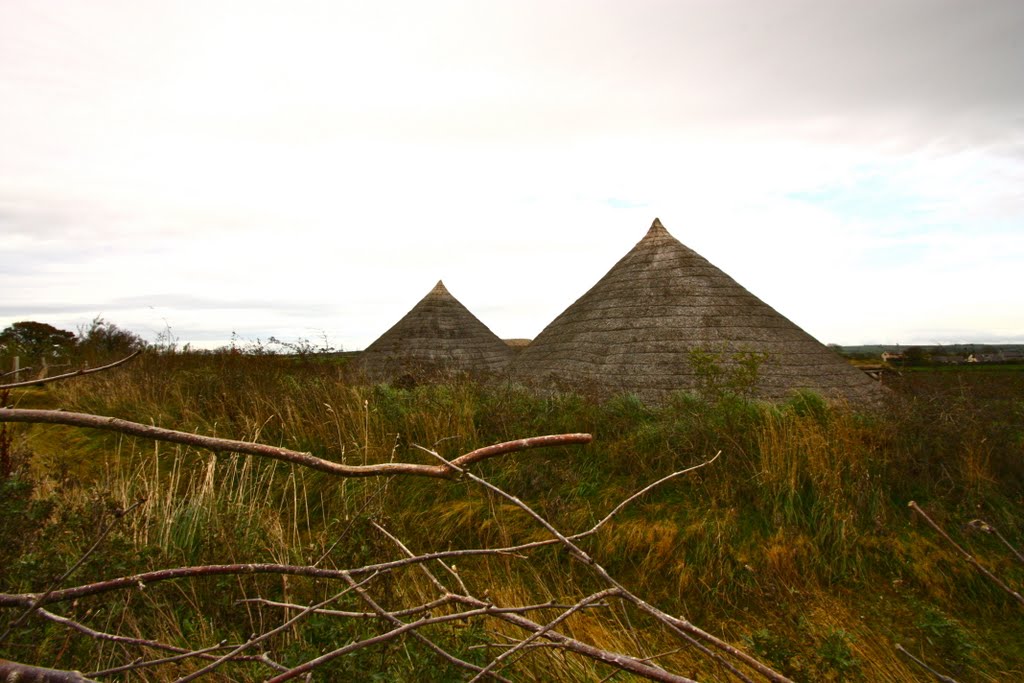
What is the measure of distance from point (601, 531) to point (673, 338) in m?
6.21

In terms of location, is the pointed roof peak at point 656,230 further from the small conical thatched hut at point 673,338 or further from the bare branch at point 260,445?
the bare branch at point 260,445

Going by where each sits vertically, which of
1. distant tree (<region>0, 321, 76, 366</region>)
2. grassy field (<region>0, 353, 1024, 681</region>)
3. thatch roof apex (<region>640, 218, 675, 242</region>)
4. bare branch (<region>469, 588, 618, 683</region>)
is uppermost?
thatch roof apex (<region>640, 218, 675, 242</region>)

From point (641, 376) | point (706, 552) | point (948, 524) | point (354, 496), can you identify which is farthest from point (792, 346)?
point (354, 496)

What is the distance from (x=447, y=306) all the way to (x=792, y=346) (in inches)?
390

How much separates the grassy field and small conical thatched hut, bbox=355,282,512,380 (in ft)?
29.3

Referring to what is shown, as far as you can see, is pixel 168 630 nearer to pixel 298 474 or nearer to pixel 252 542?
pixel 252 542

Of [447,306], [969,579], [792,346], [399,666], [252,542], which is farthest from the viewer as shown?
[447,306]

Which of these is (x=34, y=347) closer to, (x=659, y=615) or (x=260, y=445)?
(x=260, y=445)

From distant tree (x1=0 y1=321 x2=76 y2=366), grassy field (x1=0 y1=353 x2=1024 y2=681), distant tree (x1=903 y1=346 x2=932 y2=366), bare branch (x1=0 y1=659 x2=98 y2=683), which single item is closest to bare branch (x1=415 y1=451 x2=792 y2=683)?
bare branch (x1=0 y1=659 x2=98 y2=683)

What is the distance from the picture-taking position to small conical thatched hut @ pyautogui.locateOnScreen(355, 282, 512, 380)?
1623cm

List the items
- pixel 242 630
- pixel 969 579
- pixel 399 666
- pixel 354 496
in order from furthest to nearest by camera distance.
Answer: pixel 354 496 → pixel 969 579 → pixel 242 630 → pixel 399 666

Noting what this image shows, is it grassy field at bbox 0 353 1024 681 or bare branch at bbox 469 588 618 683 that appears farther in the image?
grassy field at bbox 0 353 1024 681

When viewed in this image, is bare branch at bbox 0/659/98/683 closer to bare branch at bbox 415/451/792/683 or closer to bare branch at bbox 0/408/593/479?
bare branch at bbox 0/408/593/479

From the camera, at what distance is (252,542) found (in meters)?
3.73
